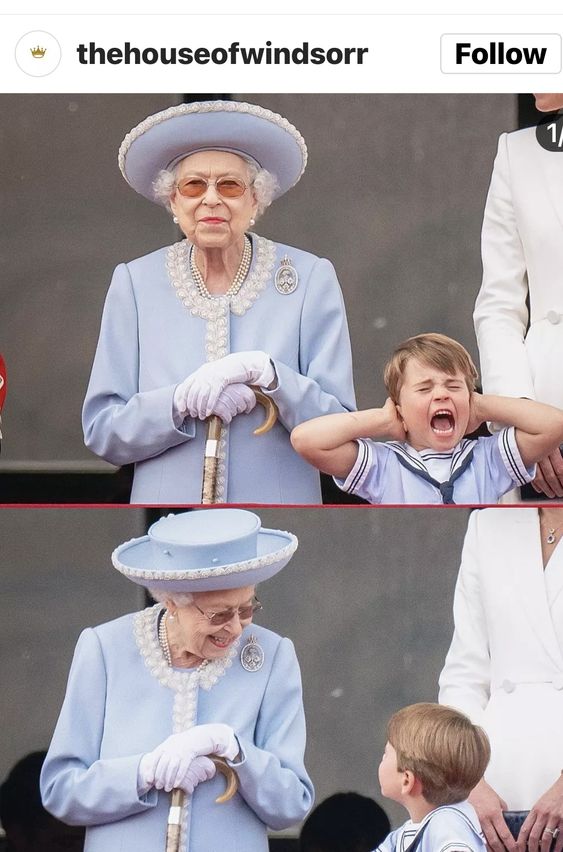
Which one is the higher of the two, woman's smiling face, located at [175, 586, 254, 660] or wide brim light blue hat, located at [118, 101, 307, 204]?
wide brim light blue hat, located at [118, 101, 307, 204]

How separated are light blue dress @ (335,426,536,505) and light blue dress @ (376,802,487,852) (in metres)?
0.61

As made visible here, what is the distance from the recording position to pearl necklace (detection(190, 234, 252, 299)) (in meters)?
3.32

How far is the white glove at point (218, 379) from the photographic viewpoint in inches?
127

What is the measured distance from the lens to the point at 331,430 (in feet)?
10.6

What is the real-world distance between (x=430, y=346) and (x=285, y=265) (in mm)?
342

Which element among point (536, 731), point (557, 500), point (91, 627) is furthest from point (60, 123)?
point (536, 731)

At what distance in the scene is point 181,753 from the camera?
3090mm

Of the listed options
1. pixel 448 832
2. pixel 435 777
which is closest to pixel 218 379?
pixel 435 777

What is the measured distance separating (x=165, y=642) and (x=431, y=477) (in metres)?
0.62

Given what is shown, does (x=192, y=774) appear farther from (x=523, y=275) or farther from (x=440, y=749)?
(x=523, y=275)

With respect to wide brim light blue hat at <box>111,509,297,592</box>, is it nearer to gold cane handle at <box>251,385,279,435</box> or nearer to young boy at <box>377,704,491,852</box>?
gold cane handle at <box>251,385,279,435</box>
